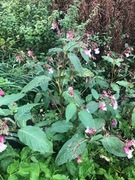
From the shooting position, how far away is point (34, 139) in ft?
4.06

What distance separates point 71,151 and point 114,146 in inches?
7.1

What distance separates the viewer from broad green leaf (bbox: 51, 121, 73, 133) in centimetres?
145

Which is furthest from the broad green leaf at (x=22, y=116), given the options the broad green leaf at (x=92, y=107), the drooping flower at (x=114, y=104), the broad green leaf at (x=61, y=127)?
the drooping flower at (x=114, y=104)

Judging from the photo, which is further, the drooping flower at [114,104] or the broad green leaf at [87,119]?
the drooping flower at [114,104]

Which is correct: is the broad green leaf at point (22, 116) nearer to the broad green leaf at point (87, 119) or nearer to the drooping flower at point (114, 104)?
the broad green leaf at point (87, 119)

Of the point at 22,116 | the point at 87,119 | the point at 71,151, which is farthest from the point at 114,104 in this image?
the point at 22,116

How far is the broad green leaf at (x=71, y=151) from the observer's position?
1.34m

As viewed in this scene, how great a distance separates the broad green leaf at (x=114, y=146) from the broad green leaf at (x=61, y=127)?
0.19 m

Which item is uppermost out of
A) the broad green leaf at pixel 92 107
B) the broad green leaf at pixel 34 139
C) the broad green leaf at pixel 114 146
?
the broad green leaf at pixel 34 139

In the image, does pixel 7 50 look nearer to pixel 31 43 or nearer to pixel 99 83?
pixel 31 43

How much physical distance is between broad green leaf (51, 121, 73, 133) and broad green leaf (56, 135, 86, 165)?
8 centimetres

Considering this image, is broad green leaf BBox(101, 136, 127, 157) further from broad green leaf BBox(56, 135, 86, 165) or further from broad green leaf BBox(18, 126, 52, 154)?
broad green leaf BBox(18, 126, 52, 154)

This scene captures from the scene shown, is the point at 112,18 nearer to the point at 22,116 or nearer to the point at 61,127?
the point at 61,127

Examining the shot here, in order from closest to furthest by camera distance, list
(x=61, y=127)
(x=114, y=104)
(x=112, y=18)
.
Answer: (x=61, y=127)
(x=114, y=104)
(x=112, y=18)
